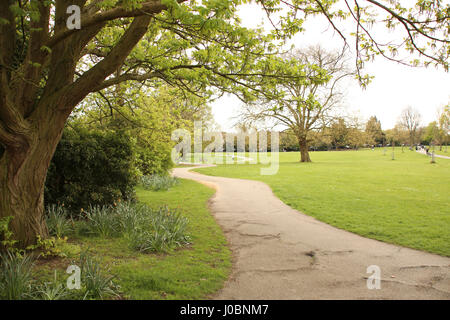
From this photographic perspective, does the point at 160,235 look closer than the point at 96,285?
No

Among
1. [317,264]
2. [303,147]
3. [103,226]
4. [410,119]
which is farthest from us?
[410,119]

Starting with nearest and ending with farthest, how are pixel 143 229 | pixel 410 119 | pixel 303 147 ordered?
pixel 143 229 → pixel 303 147 → pixel 410 119

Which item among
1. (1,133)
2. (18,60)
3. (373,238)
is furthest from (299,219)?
(18,60)

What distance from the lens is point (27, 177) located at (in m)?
4.74

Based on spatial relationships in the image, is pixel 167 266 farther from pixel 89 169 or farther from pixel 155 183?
pixel 155 183

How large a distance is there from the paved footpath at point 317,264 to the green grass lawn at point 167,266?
0.29 meters

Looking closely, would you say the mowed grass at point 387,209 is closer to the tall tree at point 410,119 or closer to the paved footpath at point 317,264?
the paved footpath at point 317,264

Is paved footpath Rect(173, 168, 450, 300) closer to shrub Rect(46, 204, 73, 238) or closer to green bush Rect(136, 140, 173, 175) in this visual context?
shrub Rect(46, 204, 73, 238)

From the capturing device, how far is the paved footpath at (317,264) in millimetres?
3979

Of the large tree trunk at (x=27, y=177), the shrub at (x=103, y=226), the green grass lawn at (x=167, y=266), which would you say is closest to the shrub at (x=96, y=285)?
the green grass lawn at (x=167, y=266)

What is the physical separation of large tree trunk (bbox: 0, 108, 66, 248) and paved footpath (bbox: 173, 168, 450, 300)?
3.48m

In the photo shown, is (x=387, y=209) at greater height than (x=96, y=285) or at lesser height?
lesser

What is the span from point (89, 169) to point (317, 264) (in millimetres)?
6322

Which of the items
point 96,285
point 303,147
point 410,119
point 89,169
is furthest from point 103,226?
point 410,119
